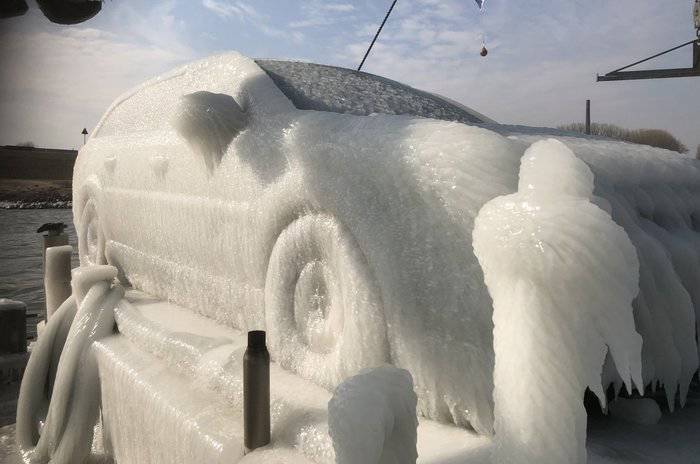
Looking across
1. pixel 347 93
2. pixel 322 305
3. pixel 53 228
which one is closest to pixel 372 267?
pixel 322 305

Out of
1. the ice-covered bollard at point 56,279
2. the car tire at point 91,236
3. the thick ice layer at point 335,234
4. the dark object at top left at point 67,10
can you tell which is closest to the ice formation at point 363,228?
the thick ice layer at point 335,234

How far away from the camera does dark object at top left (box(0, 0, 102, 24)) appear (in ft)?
13.8

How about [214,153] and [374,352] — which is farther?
[214,153]

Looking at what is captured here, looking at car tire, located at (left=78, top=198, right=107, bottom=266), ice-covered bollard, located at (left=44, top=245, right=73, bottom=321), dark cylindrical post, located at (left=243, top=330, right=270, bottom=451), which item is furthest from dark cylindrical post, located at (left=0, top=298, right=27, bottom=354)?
dark cylindrical post, located at (left=243, top=330, right=270, bottom=451)

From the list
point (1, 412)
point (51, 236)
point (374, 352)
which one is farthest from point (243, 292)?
point (51, 236)

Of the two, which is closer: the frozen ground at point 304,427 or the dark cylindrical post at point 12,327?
the frozen ground at point 304,427

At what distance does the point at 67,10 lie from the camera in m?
4.34

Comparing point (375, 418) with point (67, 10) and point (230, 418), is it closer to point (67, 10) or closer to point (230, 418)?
point (230, 418)

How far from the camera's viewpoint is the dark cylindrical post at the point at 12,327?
17.4 ft

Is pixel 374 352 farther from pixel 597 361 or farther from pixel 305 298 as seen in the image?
pixel 597 361

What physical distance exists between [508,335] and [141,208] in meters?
2.94

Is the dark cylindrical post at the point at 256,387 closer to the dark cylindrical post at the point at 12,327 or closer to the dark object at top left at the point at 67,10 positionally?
the dark object at top left at the point at 67,10

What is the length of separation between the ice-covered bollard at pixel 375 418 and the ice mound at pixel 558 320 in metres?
0.23

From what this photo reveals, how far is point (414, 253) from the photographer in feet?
5.22
